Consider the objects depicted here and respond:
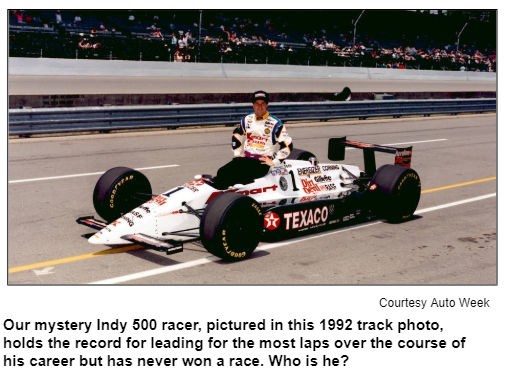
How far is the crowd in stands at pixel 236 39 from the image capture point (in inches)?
1249

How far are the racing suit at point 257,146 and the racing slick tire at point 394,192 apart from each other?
4.75 ft

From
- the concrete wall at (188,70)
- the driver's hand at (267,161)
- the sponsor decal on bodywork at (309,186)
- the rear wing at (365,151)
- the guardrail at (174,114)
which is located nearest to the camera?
the driver's hand at (267,161)

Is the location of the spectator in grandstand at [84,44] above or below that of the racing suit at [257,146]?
above

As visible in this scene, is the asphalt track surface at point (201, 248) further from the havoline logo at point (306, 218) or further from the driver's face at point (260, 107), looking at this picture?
the driver's face at point (260, 107)

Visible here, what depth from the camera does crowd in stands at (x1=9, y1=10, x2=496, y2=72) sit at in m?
31.7

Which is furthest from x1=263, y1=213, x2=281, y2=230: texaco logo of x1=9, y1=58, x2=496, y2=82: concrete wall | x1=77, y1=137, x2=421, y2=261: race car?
x1=9, y1=58, x2=496, y2=82: concrete wall

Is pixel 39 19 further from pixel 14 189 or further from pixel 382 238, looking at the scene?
pixel 382 238

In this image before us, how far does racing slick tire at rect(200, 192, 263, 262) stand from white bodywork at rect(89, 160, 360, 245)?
0.51 meters

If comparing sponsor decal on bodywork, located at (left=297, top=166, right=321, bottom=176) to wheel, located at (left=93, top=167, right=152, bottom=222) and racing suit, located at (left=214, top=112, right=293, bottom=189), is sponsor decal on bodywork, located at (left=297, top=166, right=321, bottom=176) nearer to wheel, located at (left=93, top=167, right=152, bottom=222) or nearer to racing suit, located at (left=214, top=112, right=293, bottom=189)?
racing suit, located at (left=214, top=112, right=293, bottom=189)

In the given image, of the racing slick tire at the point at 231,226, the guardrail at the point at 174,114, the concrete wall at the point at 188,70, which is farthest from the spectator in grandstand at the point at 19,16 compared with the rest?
the racing slick tire at the point at 231,226

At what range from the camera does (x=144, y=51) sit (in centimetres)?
3356

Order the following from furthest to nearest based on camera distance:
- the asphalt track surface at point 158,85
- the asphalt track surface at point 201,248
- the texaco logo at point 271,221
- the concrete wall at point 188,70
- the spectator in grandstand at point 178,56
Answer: the spectator in grandstand at point 178,56
the concrete wall at point 188,70
the asphalt track surface at point 158,85
the texaco logo at point 271,221
the asphalt track surface at point 201,248

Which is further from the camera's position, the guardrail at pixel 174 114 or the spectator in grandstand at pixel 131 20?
the spectator in grandstand at pixel 131 20

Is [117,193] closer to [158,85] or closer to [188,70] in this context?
[158,85]
